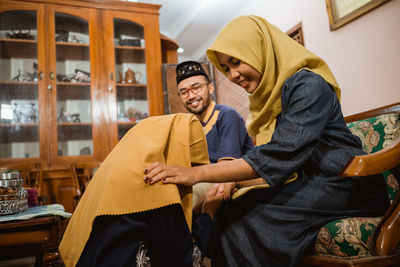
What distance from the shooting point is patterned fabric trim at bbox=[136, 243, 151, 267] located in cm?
77

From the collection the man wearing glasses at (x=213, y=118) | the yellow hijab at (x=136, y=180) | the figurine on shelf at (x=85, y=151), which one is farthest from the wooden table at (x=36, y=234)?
the figurine on shelf at (x=85, y=151)

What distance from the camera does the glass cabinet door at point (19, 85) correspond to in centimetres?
322

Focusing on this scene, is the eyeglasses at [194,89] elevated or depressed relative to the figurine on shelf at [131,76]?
depressed

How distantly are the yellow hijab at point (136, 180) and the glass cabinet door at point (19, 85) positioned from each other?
270 centimetres

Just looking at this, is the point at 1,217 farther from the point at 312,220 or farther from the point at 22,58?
the point at 22,58

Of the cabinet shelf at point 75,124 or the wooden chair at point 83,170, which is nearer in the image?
the wooden chair at point 83,170

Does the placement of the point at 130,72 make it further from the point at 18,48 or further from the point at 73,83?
the point at 18,48

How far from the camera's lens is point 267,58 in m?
1.06

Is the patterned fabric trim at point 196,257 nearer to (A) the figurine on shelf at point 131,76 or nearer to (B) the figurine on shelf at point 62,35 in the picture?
(A) the figurine on shelf at point 131,76

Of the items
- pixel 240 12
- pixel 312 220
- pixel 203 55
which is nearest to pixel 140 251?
pixel 312 220

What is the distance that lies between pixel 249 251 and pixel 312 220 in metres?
0.22

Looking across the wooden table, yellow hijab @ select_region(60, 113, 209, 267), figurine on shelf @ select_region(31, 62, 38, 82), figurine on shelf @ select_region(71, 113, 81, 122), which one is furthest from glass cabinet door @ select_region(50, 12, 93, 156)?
yellow hijab @ select_region(60, 113, 209, 267)

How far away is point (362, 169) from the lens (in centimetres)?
85

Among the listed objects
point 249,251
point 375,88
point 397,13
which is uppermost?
point 397,13
